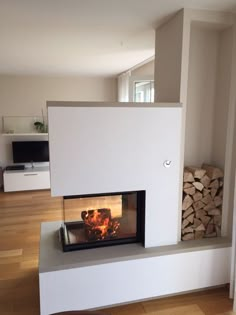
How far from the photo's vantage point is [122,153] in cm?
206

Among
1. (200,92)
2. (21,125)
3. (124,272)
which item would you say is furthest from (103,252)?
(21,125)

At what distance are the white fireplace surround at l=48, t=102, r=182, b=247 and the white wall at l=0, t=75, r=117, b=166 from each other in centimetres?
419

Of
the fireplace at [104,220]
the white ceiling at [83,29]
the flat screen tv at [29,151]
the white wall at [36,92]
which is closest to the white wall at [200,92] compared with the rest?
the white ceiling at [83,29]

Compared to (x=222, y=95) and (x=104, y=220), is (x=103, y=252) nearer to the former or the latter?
(x=104, y=220)

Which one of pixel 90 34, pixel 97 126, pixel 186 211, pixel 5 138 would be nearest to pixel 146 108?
pixel 97 126

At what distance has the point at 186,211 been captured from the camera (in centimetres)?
238

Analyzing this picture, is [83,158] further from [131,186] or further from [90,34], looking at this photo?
[90,34]

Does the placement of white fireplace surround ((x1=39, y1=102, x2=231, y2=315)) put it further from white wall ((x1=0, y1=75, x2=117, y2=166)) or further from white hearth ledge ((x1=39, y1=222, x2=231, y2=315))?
white wall ((x1=0, y1=75, x2=117, y2=166))

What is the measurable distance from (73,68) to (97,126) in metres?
3.14

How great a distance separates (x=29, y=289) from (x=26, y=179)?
3.45m

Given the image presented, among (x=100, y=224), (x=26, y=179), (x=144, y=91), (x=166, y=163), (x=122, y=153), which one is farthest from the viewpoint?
(x=26, y=179)

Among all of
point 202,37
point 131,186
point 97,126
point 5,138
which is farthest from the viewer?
point 5,138

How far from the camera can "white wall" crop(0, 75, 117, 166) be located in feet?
18.6

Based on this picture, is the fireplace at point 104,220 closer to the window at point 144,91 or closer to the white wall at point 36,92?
the window at point 144,91
